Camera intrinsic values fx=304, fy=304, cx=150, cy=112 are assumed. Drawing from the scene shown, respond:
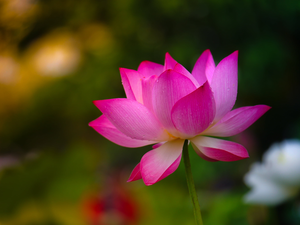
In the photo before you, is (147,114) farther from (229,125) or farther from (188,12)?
(188,12)

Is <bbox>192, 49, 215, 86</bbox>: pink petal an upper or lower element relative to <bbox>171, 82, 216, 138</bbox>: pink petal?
upper

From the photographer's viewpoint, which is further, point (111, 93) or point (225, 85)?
point (111, 93)

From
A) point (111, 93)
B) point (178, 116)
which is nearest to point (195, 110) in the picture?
point (178, 116)

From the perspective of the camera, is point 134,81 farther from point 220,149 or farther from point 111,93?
point 111,93

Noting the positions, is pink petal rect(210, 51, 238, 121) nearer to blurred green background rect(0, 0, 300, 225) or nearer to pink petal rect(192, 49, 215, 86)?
pink petal rect(192, 49, 215, 86)

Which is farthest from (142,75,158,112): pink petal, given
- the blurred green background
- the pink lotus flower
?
the blurred green background

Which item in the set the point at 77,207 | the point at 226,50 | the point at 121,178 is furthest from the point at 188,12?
the point at 77,207

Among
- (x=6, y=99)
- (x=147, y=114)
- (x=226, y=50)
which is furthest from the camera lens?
(x=6, y=99)
